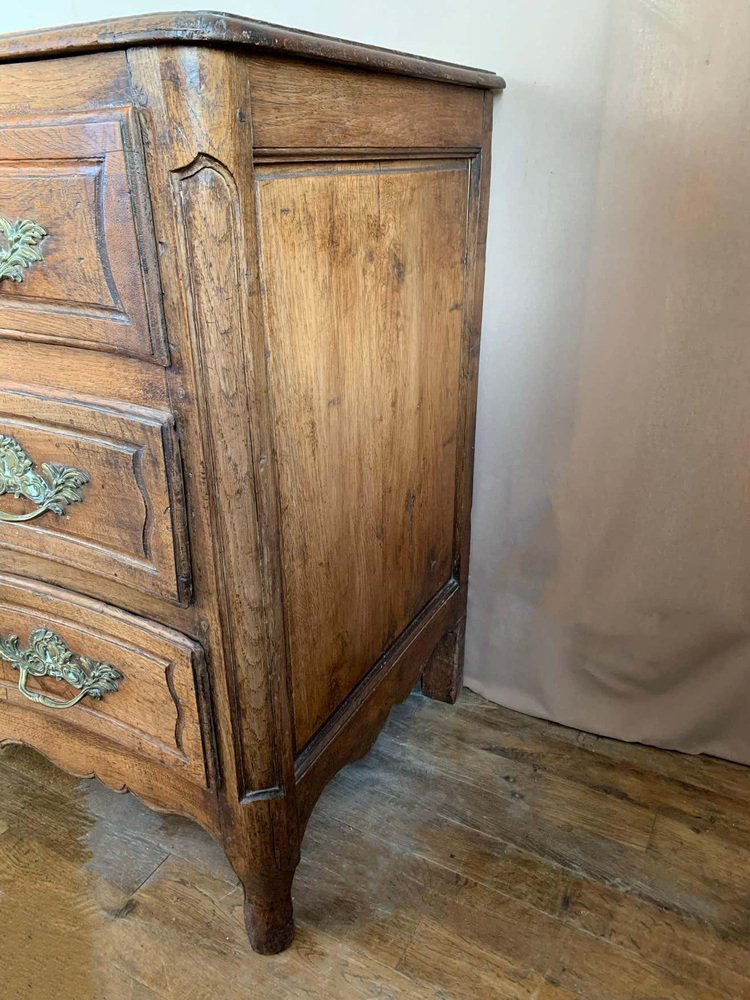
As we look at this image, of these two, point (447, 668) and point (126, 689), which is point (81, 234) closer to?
point (126, 689)

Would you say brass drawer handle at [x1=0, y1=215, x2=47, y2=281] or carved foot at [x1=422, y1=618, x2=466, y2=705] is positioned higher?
brass drawer handle at [x1=0, y1=215, x2=47, y2=281]

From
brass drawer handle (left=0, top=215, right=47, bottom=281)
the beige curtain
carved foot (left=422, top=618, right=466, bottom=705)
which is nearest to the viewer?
brass drawer handle (left=0, top=215, right=47, bottom=281)

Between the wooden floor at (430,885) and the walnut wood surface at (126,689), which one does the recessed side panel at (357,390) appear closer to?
the walnut wood surface at (126,689)

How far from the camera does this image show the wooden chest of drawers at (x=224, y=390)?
0.65 m

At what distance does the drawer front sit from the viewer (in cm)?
66

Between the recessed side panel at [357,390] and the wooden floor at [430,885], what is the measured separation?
0.86 feet

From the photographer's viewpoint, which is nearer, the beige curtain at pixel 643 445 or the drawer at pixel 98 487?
the drawer at pixel 98 487

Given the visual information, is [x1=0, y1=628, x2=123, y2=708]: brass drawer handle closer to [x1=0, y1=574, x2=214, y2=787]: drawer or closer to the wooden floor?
[x1=0, y1=574, x2=214, y2=787]: drawer

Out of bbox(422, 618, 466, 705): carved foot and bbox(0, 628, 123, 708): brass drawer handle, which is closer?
bbox(0, 628, 123, 708): brass drawer handle

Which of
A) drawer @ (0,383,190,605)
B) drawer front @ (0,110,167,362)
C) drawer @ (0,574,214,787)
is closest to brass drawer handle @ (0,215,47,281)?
drawer front @ (0,110,167,362)

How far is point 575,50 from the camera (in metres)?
1.03

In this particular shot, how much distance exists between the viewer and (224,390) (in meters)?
0.70

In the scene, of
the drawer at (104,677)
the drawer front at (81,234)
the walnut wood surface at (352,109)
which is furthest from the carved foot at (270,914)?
the walnut wood surface at (352,109)

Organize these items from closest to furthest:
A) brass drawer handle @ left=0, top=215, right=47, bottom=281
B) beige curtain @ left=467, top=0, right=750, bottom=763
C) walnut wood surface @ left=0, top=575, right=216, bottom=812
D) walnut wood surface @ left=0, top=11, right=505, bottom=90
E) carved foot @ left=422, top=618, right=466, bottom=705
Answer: walnut wood surface @ left=0, top=11, right=505, bottom=90 → brass drawer handle @ left=0, top=215, right=47, bottom=281 → walnut wood surface @ left=0, top=575, right=216, bottom=812 → beige curtain @ left=467, top=0, right=750, bottom=763 → carved foot @ left=422, top=618, right=466, bottom=705
